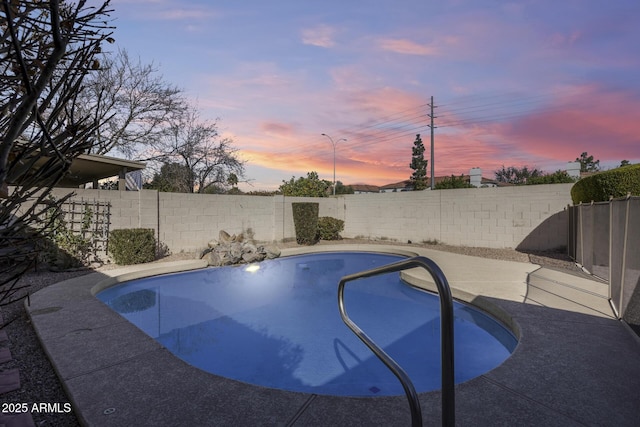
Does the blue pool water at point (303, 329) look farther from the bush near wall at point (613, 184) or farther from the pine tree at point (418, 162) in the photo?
the pine tree at point (418, 162)

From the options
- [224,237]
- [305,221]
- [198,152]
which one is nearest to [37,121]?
[224,237]

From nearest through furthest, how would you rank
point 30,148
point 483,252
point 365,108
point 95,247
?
1. point 30,148
2. point 95,247
3. point 483,252
4. point 365,108

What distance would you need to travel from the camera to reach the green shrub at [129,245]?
827cm

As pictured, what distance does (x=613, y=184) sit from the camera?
21.3 ft

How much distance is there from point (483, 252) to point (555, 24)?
21.8 ft

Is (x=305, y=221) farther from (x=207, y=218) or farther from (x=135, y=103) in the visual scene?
(x=135, y=103)

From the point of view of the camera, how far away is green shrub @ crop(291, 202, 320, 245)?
13.1 m

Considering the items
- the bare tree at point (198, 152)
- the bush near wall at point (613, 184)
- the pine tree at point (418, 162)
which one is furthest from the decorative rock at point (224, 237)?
the pine tree at point (418, 162)

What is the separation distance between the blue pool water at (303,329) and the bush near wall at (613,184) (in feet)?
13.8

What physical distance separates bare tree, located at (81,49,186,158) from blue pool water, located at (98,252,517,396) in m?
12.0

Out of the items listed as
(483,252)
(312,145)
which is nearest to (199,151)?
(312,145)

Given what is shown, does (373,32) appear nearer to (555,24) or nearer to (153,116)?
(555,24)

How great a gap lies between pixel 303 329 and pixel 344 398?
285cm

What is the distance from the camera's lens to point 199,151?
19.8m
